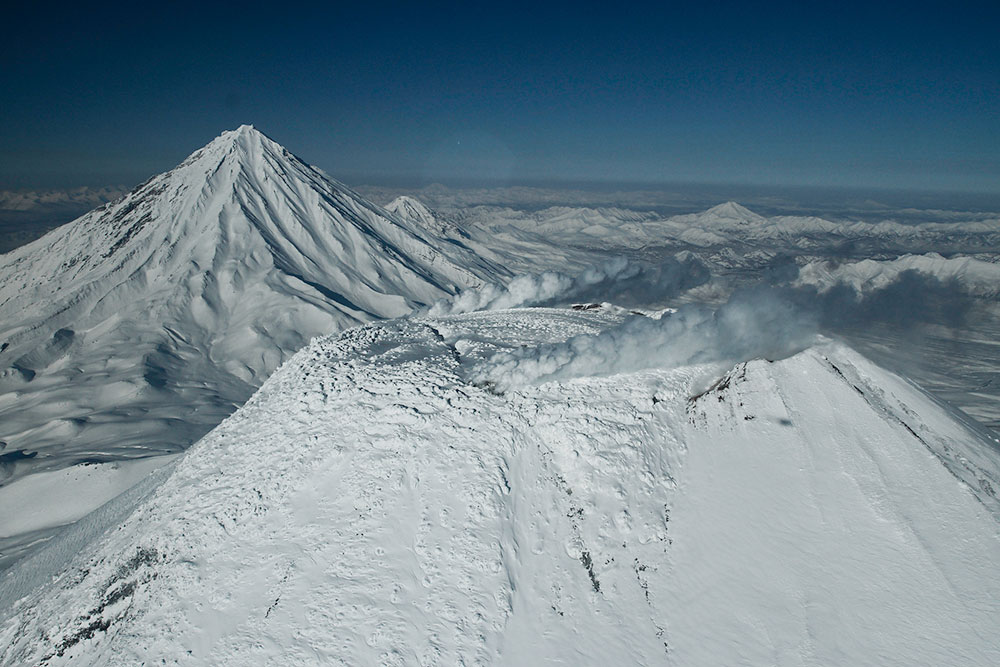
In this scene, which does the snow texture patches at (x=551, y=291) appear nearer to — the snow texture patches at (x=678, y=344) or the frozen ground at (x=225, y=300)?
the frozen ground at (x=225, y=300)

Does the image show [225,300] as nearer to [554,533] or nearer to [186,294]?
[186,294]

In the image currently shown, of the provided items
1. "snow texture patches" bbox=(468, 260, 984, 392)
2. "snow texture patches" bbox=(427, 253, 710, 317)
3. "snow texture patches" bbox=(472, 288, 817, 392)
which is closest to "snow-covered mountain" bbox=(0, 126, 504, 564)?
"snow texture patches" bbox=(468, 260, 984, 392)

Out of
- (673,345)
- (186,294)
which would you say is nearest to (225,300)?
(186,294)

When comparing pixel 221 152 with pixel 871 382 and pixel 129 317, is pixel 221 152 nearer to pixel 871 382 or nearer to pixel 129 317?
pixel 129 317

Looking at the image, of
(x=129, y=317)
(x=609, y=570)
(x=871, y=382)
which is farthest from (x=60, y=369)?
(x=871, y=382)

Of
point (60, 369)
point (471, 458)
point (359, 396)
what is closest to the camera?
point (471, 458)

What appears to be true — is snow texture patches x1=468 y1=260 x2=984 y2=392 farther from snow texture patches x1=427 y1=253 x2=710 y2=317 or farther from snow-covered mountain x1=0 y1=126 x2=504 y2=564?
snow-covered mountain x1=0 y1=126 x2=504 y2=564

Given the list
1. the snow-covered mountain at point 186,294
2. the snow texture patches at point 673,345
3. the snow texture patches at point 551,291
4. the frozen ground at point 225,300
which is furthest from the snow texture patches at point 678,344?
the snow-covered mountain at point 186,294
